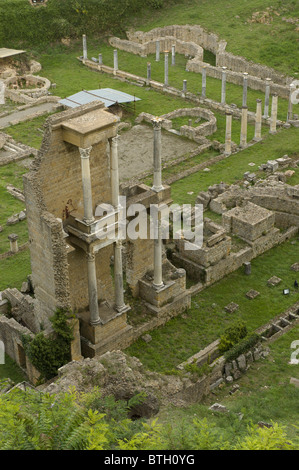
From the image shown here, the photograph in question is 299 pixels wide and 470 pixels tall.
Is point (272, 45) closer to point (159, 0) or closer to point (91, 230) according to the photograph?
point (159, 0)

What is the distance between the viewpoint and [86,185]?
75.7ft

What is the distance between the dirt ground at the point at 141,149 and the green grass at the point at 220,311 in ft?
36.1

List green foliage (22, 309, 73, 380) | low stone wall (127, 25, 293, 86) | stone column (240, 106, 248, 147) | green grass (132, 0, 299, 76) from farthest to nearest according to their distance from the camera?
green grass (132, 0, 299, 76) → low stone wall (127, 25, 293, 86) → stone column (240, 106, 248, 147) → green foliage (22, 309, 73, 380)

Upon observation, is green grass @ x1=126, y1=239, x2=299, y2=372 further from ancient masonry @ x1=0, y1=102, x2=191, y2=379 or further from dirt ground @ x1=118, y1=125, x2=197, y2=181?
dirt ground @ x1=118, y1=125, x2=197, y2=181

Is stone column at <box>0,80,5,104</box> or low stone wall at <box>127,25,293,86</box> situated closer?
stone column at <box>0,80,5,104</box>

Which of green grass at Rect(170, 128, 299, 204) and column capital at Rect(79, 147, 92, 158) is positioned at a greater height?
column capital at Rect(79, 147, 92, 158)

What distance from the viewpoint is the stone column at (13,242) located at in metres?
31.8

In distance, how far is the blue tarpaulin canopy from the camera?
44.7m

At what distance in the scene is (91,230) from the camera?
23.8 m

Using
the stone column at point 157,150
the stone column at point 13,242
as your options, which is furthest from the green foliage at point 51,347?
the stone column at point 13,242

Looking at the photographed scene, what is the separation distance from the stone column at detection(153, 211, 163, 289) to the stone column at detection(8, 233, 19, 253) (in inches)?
305

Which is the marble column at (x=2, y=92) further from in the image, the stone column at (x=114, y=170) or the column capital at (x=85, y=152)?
the column capital at (x=85, y=152)

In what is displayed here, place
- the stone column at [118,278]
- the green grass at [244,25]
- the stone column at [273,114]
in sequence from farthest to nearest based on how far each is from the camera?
the green grass at [244,25], the stone column at [273,114], the stone column at [118,278]

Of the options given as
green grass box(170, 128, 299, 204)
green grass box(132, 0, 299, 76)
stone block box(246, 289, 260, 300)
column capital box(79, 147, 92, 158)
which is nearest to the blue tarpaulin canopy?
green grass box(170, 128, 299, 204)
